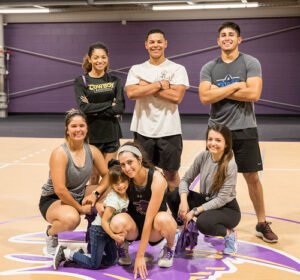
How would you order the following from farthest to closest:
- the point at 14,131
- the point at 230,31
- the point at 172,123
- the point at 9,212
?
the point at 14,131
the point at 9,212
the point at 172,123
the point at 230,31

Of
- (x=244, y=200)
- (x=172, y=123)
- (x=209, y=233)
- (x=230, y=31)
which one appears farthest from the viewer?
(x=244, y=200)

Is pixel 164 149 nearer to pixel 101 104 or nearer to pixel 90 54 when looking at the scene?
pixel 101 104

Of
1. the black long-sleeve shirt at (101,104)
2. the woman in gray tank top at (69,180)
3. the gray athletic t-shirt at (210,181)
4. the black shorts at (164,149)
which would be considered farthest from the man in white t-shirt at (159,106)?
the woman in gray tank top at (69,180)

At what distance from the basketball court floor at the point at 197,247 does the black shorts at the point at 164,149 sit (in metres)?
0.72

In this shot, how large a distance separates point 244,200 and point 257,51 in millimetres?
9896

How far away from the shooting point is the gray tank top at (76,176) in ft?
12.1

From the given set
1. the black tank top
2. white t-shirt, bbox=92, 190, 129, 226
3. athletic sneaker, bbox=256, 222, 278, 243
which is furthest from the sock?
athletic sneaker, bbox=256, 222, 278, 243

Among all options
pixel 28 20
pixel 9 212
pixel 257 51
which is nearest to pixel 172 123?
pixel 9 212

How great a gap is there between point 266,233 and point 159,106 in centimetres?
142

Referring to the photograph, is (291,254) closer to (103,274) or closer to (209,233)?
(209,233)

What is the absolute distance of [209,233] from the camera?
367 cm

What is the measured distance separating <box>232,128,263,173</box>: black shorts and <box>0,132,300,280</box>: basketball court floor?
0.61m

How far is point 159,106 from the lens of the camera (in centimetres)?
434

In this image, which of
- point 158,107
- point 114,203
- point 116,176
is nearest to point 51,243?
point 114,203
